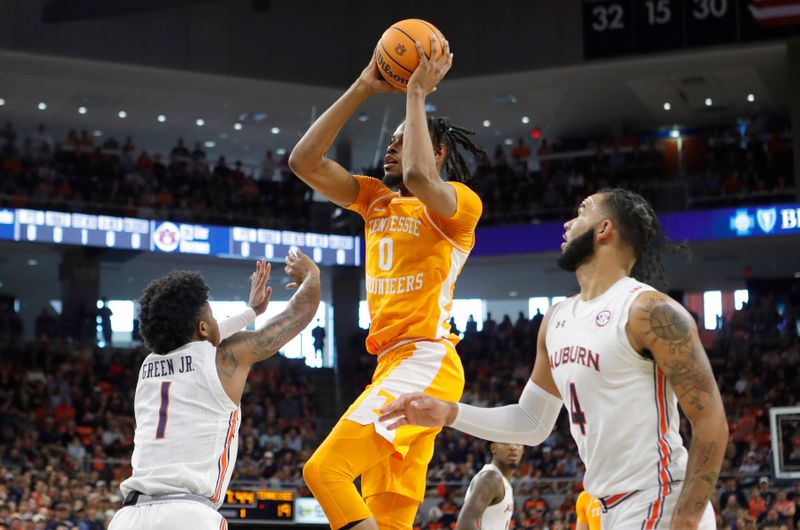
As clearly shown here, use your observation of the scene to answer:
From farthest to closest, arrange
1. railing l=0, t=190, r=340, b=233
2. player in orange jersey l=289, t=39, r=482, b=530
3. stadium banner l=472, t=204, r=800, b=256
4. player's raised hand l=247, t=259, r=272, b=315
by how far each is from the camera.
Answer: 1. railing l=0, t=190, r=340, b=233
2. stadium banner l=472, t=204, r=800, b=256
3. player's raised hand l=247, t=259, r=272, b=315
4. player in orange jersey l=289, t=39, r=482, b=530

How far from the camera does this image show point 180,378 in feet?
15.1

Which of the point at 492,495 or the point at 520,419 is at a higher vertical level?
the point at 520,419

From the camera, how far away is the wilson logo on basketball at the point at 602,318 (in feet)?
12.6

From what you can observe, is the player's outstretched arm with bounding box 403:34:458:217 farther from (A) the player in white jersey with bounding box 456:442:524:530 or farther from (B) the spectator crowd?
(B) the spectator crowd

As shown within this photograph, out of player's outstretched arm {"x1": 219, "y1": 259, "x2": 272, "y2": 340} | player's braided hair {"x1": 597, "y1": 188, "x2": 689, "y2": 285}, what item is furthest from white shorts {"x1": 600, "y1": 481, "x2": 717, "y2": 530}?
player's outstretched arm {"x1": 219, "y1": 259, "x2": 272, "y2": 340}

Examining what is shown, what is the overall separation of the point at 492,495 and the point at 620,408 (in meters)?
4.16

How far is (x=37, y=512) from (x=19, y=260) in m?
11.8

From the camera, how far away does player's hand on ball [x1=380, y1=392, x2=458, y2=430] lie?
396cm

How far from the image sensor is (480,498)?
302 inches

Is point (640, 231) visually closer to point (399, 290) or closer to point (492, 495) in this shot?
point (399, 290)

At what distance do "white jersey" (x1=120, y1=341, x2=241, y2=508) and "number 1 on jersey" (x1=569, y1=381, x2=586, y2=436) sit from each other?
1511 mm

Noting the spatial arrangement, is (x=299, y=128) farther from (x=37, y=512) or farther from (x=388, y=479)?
(x=388, y=479)

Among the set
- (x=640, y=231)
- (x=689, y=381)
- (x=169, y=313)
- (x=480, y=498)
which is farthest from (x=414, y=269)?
(x=480, y=498)

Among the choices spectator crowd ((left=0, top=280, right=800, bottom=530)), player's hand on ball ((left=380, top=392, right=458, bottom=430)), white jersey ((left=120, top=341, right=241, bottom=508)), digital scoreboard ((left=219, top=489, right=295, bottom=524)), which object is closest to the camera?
player's hand on ball ((left=380, top=392, right=458, bottom=430))
